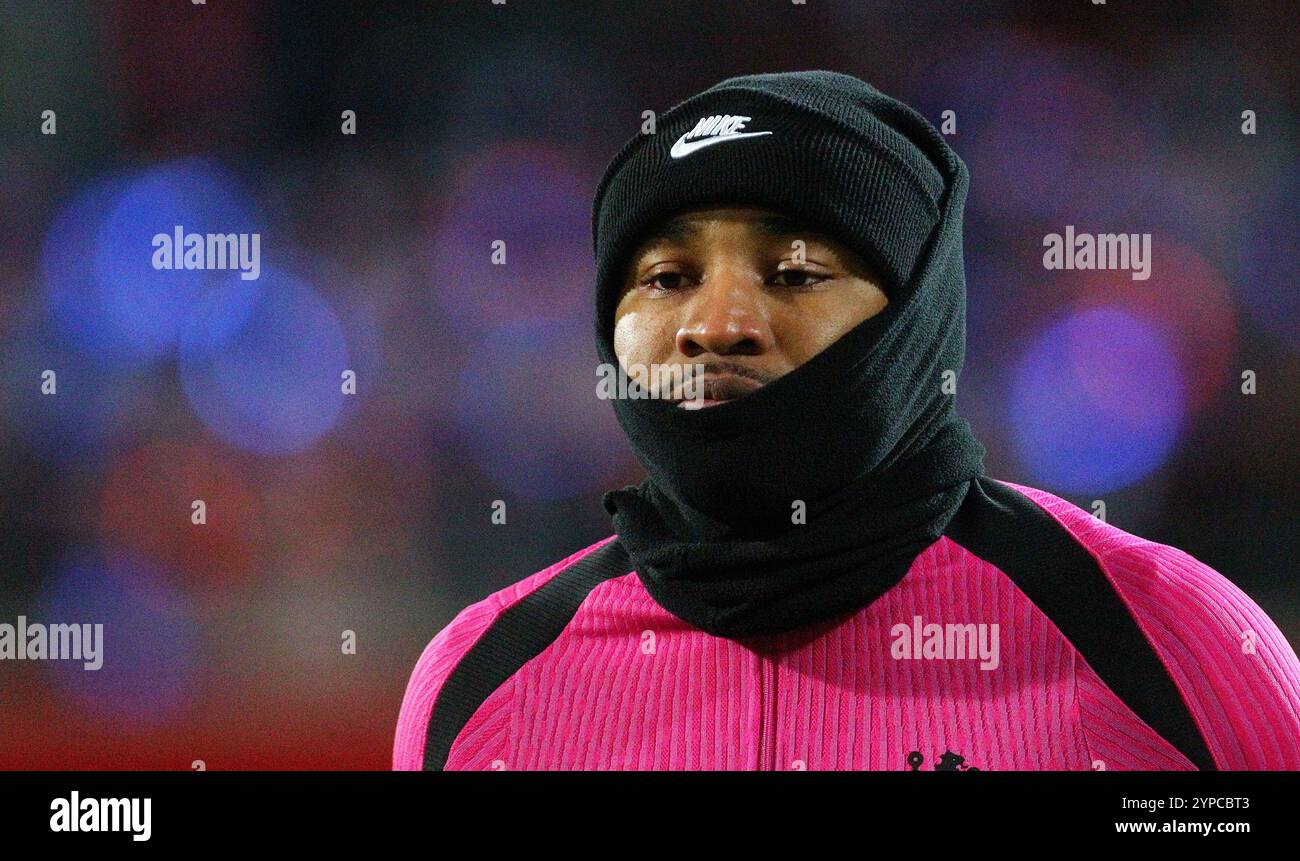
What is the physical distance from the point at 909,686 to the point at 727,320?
470 millimetres

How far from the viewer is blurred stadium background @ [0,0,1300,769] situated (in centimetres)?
287

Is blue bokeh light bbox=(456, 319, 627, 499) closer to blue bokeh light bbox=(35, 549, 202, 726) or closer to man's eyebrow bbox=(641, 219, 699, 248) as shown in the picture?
blue bokeh light bbox=(35, 549, 202, 726)

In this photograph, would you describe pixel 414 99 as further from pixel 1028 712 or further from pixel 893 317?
pixel 1028 712

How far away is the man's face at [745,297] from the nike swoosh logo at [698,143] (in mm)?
79

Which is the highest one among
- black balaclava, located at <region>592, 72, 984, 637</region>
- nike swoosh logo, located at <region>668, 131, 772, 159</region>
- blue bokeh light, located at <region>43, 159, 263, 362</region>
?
blue bokeh light, located at <region>43, 159, 263, 362</region>

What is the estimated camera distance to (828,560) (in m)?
1.41

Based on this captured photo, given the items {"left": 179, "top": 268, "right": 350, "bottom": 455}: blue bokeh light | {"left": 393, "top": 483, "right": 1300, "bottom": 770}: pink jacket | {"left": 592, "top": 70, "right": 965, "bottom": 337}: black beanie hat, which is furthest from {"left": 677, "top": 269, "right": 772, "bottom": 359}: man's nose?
{"left": 179, "top": 268, "right": 350, "bottom": 455}: blue bokeh light

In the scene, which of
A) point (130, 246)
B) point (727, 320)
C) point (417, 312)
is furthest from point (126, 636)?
point (727, 320)

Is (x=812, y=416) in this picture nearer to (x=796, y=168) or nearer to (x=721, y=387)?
(x=721, y=387)

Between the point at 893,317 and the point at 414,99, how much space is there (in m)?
2.14

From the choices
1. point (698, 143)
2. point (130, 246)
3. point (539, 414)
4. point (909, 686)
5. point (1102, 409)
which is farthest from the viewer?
point (539, 414)

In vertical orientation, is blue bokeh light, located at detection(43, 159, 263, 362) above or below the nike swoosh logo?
above

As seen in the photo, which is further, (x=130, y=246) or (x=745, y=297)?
(x=130, y=246)

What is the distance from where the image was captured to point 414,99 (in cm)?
321
